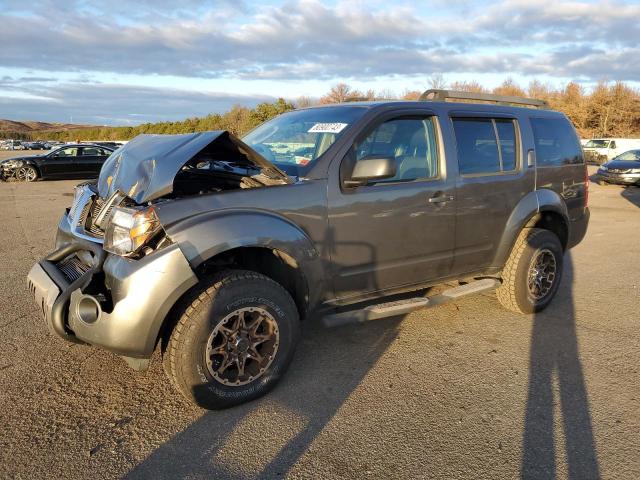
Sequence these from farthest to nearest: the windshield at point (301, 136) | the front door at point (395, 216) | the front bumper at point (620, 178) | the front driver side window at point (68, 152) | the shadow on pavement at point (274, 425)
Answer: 1. the front driver side window at point (68, 152)
2. the front bumper at point (620, 178)
3. the windshield at point (301, 136)
4. the front door at point (395, 216)
5. the shadow on pavement at point (274, 425)

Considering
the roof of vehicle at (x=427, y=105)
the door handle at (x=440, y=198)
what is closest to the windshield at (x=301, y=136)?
the roof of vehicle at (x=427, y=105)

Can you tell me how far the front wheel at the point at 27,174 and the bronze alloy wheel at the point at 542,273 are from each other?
19.4 meters

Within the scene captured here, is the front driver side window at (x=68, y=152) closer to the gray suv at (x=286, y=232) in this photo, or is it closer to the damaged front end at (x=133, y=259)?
the gray suv at (x=286, y=232)

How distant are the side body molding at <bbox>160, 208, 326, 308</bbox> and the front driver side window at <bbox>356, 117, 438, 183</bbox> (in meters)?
0.84

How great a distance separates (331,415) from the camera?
302cm

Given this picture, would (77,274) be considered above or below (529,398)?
above

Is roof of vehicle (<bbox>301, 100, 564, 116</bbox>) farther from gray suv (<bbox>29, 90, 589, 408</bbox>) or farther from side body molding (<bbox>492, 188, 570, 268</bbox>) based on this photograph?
side body molding (<bbox>492, 188, 570, 268</bbox>)

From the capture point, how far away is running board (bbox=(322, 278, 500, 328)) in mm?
3520

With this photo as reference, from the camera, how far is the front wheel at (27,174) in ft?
61.8

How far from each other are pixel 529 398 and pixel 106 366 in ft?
9.50

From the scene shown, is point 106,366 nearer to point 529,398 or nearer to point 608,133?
point 529,398

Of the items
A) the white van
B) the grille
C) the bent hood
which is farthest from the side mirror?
the white van

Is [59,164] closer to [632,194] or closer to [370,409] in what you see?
[370,409]

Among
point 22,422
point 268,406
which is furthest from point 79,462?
point 268,406
